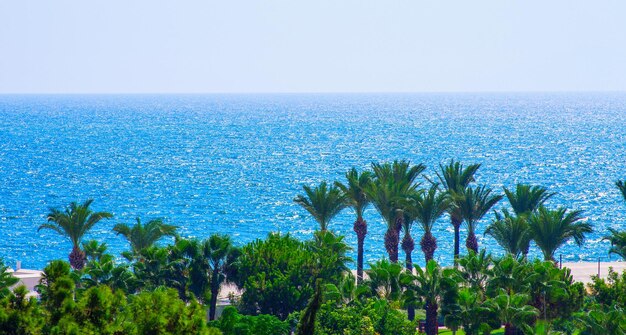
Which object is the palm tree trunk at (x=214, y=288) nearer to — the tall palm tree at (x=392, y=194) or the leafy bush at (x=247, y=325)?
the leafy bush at (x=247, y=325)

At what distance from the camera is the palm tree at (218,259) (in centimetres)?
3966

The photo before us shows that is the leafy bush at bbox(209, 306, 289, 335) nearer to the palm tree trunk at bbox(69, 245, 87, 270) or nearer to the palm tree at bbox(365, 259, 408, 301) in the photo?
the palm tree at bbox(365, 259, 408, 301)

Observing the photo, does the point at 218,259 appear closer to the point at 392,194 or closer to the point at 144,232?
the point at 144,232

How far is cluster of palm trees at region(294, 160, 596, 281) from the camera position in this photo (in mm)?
44000

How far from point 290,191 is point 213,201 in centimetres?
1184

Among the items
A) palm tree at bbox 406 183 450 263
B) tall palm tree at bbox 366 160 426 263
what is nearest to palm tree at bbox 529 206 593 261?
palm tree at bbox 406 183 450 263

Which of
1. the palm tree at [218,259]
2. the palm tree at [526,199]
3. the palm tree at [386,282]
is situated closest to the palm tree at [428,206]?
the palm tree at [526,199]

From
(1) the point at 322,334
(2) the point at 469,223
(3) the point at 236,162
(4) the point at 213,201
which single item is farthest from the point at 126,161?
(1) the point at 322,334

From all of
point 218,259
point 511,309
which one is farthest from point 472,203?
point 218,259

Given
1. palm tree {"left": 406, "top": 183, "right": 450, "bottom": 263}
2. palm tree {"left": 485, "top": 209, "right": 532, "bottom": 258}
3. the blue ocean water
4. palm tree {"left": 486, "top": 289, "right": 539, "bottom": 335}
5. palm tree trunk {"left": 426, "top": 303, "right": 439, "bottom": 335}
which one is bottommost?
the blue ocean water

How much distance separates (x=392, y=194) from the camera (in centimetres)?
4706

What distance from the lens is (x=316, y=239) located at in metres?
43.8

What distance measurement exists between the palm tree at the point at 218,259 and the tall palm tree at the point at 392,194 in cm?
976

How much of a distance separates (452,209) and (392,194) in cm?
339
